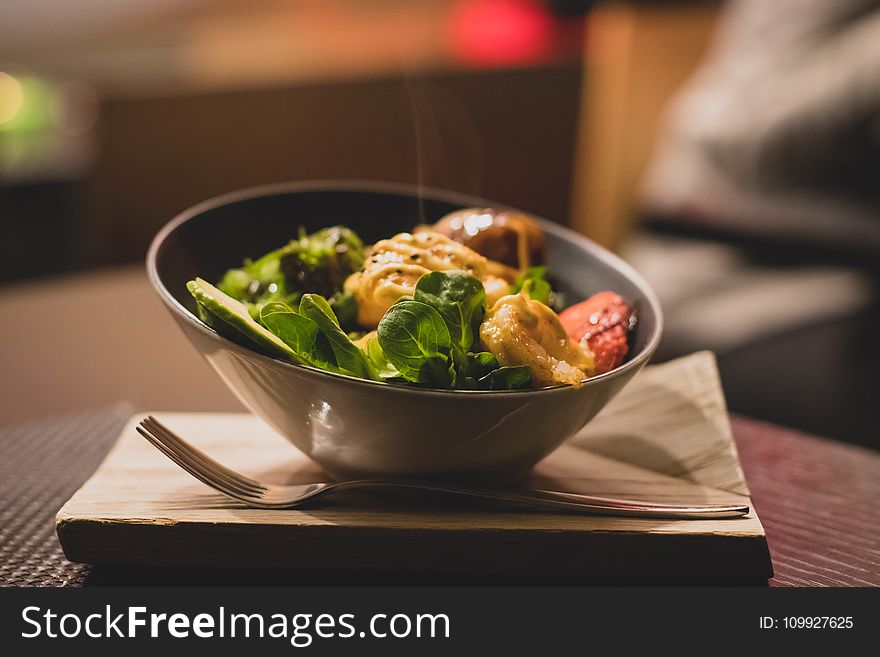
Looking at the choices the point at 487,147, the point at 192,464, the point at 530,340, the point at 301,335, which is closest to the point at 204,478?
the point at 192,464

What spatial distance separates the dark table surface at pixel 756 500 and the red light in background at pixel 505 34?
2.25 m

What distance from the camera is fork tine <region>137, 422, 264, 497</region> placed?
25.2 inches

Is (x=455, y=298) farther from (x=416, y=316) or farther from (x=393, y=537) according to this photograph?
(x=393, y=537)

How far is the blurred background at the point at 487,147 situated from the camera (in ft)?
4.19

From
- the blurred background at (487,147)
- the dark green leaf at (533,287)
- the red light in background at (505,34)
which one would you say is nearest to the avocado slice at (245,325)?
the dark green leaf at (533,287)

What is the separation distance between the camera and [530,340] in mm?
613

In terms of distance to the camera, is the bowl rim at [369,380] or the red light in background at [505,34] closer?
the bowl rim at [369,380]

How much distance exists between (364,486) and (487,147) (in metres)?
2.23

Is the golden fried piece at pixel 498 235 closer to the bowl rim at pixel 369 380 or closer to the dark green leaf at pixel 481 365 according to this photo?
the bowl rim at pixel 369 380

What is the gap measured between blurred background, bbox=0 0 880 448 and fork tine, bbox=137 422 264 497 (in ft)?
1.00

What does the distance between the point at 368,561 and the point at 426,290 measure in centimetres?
19

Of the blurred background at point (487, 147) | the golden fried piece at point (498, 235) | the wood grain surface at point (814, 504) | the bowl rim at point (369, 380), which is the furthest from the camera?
the blurred background at point (487, 147)

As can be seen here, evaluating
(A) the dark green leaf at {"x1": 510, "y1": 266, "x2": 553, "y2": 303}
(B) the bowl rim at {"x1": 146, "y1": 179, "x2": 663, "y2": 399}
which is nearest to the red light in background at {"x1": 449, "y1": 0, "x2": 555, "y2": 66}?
(B) the bowl rim at {"x1": 146, "y1": 179, "x2": 663, "y2": 399}

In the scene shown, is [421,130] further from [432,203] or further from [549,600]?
[549,600]
